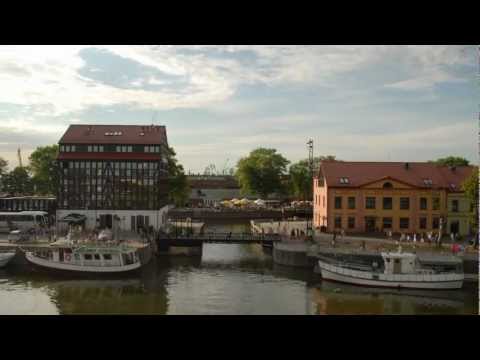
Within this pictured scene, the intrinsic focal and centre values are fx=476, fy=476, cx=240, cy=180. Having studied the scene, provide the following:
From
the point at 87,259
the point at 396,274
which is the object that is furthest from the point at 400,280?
the point at 87,259

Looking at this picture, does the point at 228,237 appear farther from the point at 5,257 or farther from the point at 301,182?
the point at 301,182

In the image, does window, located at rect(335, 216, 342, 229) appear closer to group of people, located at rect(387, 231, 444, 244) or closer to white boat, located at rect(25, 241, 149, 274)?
group of people, located at rect(387, 231, 444, 244)

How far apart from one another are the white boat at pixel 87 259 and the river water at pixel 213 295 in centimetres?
105

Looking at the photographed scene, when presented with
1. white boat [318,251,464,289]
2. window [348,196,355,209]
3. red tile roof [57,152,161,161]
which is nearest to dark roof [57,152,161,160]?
red tile roof [57,152,161,161]

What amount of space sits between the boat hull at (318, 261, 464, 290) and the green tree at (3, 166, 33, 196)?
237 ft

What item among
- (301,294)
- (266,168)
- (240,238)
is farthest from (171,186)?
(266,168)

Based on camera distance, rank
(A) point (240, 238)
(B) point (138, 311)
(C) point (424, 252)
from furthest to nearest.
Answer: (A) point (240, 238), (C) point (424, 252), (B) point (138, 311)

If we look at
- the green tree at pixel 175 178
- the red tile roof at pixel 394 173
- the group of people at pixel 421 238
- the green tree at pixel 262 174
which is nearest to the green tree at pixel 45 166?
the green tree at pixel 175 178

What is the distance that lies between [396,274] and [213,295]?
1370cm

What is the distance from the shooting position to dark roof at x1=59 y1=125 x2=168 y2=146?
54281 mm
